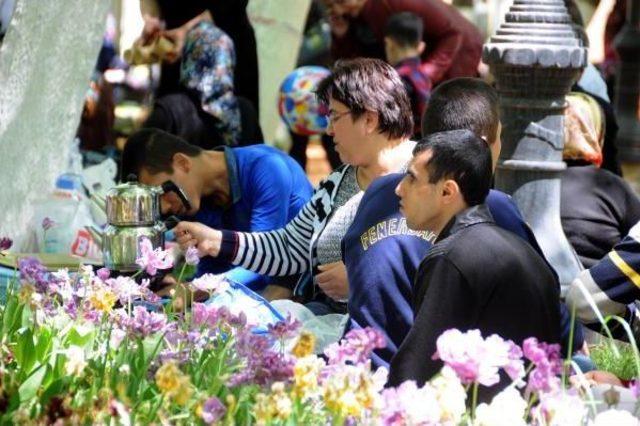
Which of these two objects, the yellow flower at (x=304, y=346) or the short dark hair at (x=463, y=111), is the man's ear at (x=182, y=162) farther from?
the yellow flower at (x=304, y=346)

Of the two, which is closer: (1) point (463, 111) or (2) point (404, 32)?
(1) point (463, 111)

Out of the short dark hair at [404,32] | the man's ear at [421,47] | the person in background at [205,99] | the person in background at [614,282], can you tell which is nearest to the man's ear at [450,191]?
the person in background at [614,282]

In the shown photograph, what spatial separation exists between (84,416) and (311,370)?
1.50 feet

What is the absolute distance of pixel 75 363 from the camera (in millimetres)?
3393

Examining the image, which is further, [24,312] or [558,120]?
[558,120]

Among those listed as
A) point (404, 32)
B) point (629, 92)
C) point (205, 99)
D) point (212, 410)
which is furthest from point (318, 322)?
point (629, 92)

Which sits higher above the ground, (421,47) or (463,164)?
(463,164)

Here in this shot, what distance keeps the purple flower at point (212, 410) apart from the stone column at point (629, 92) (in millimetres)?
11574

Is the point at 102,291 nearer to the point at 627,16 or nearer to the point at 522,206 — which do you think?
the point at 522,206

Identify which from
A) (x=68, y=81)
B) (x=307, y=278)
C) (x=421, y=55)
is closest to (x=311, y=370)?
(x=307, y=278)

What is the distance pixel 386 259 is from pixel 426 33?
5168 millimetres

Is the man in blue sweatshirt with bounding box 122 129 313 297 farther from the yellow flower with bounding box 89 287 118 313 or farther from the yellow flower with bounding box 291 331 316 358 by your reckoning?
the yellow flower with bounding box 291 331 316 358

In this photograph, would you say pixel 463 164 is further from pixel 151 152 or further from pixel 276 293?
pixel 151 152

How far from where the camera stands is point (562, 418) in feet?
9.82
